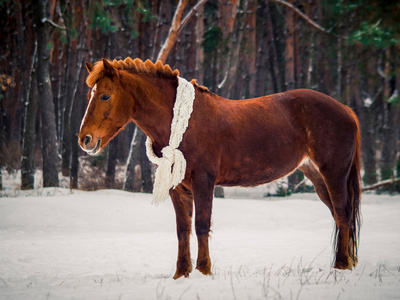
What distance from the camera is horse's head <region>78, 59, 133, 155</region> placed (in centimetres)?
440

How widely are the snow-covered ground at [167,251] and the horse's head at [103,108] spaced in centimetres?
147

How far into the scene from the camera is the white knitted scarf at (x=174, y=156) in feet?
14.9

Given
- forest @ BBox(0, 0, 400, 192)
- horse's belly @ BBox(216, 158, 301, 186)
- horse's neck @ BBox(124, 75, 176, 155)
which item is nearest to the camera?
horse's neck @ BBox(124, 75, 176, 155)

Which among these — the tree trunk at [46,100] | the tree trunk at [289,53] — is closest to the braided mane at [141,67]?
the tree trunk at [46,100]

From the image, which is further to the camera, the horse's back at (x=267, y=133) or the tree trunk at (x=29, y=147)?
the tree trunk at (x=29, y=147)

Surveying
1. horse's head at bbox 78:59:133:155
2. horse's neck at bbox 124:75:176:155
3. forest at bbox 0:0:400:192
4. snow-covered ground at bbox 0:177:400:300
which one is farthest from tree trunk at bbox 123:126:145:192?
horse's head at bbox 78:59:133:155

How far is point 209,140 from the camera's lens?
4.73 metres

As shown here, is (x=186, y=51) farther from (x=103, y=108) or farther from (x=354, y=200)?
(x=103, y=108)

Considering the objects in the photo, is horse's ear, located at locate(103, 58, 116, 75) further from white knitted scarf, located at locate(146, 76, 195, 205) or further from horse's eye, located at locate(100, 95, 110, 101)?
white knitted scarf, located at locate(146, 76, 195, 205)

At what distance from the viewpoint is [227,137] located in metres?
4.89

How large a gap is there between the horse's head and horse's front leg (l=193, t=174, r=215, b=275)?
1031mm

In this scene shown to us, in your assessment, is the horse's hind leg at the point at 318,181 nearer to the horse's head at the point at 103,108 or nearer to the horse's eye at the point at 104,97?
the horse's head at the point at 103,108

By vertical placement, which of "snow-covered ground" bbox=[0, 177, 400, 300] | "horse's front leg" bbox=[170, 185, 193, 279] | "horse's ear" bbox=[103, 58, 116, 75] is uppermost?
"horse's ear" bbox=[103, 58, 116, 75]

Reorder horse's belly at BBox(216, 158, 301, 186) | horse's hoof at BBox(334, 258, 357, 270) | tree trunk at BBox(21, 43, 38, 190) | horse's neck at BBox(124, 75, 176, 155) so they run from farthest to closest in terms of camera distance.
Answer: tree trunk at BBox(21, 43, 38, 190) < horse's hoof at BBox(334, 258, 357, 270) < horse's belly at BBox(216, 158, 301, 186) < horse's neck at BBox(124, 75, 176, 155)
